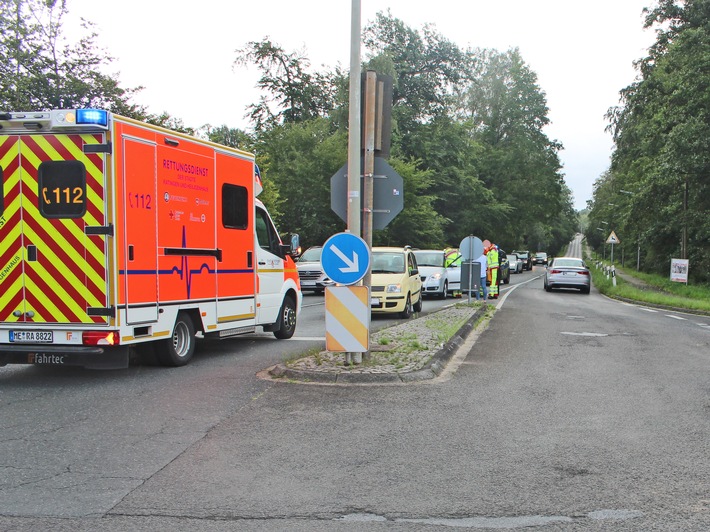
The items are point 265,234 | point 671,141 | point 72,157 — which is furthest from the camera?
point 671,141

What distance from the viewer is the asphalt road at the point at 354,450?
13.3 feet

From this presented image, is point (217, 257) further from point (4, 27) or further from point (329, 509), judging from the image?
point (4, 27)

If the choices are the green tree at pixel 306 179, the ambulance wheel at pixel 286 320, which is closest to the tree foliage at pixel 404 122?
the green tree at pixel 306 179

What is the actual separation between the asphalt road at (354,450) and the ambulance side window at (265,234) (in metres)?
2.48

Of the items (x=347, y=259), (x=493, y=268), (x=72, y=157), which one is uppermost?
(x=72, y=157)

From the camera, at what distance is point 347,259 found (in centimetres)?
836

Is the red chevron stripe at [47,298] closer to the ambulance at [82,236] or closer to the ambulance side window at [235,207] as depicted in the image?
the ambulance at [82,236]

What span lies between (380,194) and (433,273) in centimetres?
1533

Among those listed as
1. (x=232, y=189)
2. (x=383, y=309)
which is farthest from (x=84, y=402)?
(x=383, y=309)

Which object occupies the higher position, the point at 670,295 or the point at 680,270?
the point at 680,270

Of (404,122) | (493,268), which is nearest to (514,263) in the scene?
(404,122)

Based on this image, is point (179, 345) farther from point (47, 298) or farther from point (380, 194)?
point (380, 194)

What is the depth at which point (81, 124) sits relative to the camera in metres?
7.59

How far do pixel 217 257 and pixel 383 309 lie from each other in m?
7.39
